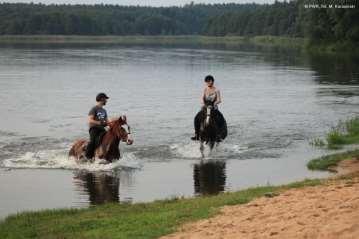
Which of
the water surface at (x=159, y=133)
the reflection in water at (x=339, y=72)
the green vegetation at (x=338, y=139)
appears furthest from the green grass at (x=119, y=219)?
the reflection in water at (x=339, y=72)

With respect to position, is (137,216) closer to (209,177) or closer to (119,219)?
(119,219)

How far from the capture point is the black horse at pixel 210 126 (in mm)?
20641

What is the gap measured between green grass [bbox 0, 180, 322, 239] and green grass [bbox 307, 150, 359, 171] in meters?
4.47

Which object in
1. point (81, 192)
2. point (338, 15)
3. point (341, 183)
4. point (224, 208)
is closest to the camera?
point (224, 208)

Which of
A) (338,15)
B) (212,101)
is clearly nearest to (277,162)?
(212,101)

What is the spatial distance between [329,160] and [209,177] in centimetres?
327

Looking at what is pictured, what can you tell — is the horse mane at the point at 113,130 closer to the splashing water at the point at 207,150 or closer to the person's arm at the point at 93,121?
the person's arm at the point at 93,121

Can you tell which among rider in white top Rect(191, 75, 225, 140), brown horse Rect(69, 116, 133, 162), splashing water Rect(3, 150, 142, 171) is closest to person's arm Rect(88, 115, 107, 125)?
brown horse Rect(69, 116, 133, 162)

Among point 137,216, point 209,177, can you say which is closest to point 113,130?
point 209,177

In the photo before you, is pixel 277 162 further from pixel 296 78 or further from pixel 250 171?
pixel 296 78

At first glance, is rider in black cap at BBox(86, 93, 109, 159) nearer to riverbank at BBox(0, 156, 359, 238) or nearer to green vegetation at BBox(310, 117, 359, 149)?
riverbank at BBox(0, 156, 359, 238)

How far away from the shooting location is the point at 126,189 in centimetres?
1580

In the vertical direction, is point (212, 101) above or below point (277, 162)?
above

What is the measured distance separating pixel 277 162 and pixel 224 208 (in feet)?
26.4
